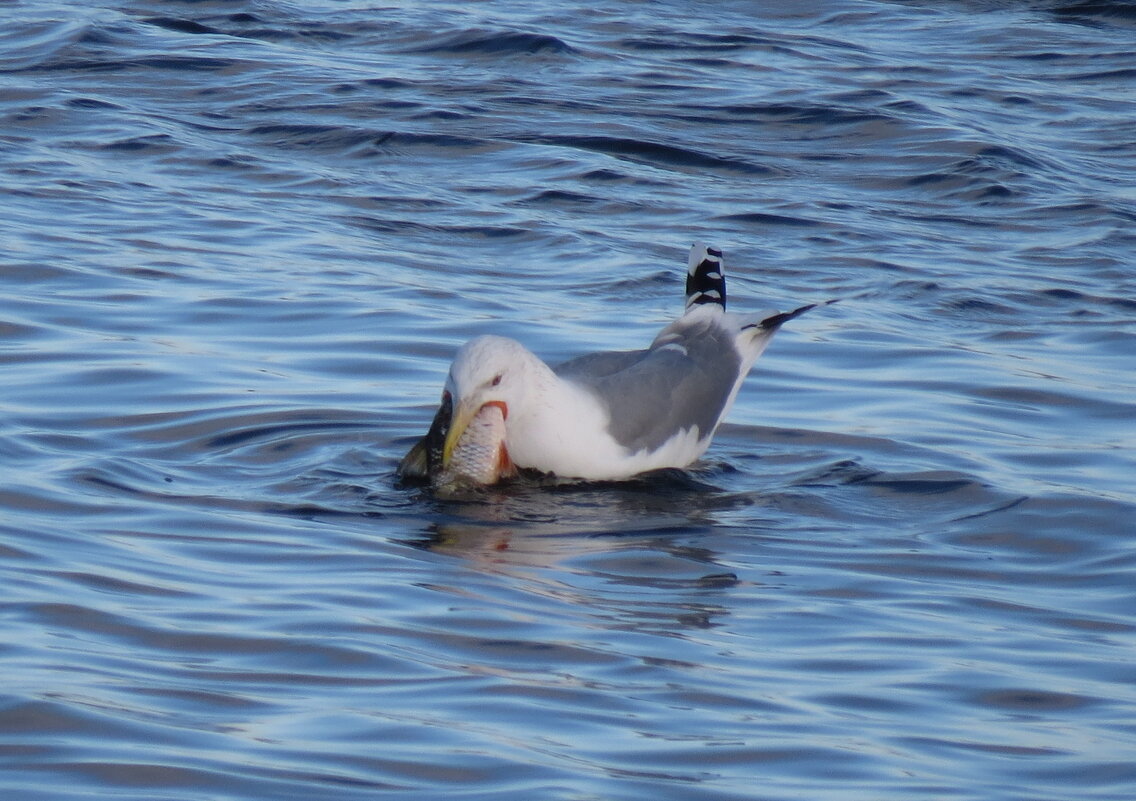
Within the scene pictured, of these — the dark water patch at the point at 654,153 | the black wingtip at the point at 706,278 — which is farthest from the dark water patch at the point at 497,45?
the black wingtip at the point at 706,278

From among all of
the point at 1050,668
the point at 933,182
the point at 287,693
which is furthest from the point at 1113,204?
the point at 287,693

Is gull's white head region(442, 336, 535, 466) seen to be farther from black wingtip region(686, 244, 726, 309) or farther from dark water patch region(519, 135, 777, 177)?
dark water patch region(519, 135, 777, 177)

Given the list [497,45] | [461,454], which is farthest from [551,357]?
[497,45]

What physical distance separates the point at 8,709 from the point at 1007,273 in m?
7.93

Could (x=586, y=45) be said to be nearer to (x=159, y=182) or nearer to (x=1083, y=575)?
(x=159, y=182)

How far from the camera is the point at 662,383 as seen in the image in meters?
7.53

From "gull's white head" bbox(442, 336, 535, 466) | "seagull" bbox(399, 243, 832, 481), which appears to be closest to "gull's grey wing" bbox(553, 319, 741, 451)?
"seagull" bbox(399, 243, 832, 481)

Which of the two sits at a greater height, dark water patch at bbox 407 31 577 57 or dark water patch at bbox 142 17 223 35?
dark water patch at bbox 142 17 223 35

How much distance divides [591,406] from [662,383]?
1.27 ft

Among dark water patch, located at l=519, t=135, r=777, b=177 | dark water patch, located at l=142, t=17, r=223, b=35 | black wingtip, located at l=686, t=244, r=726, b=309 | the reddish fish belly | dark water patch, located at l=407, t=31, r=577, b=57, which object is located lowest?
the reddish fish belly

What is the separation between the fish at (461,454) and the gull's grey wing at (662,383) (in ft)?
1.55

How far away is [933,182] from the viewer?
44.1 feet

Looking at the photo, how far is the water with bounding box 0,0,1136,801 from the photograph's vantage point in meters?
4.35

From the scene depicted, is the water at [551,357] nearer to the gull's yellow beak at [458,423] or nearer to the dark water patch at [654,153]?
the dark water patch at [654,153]
